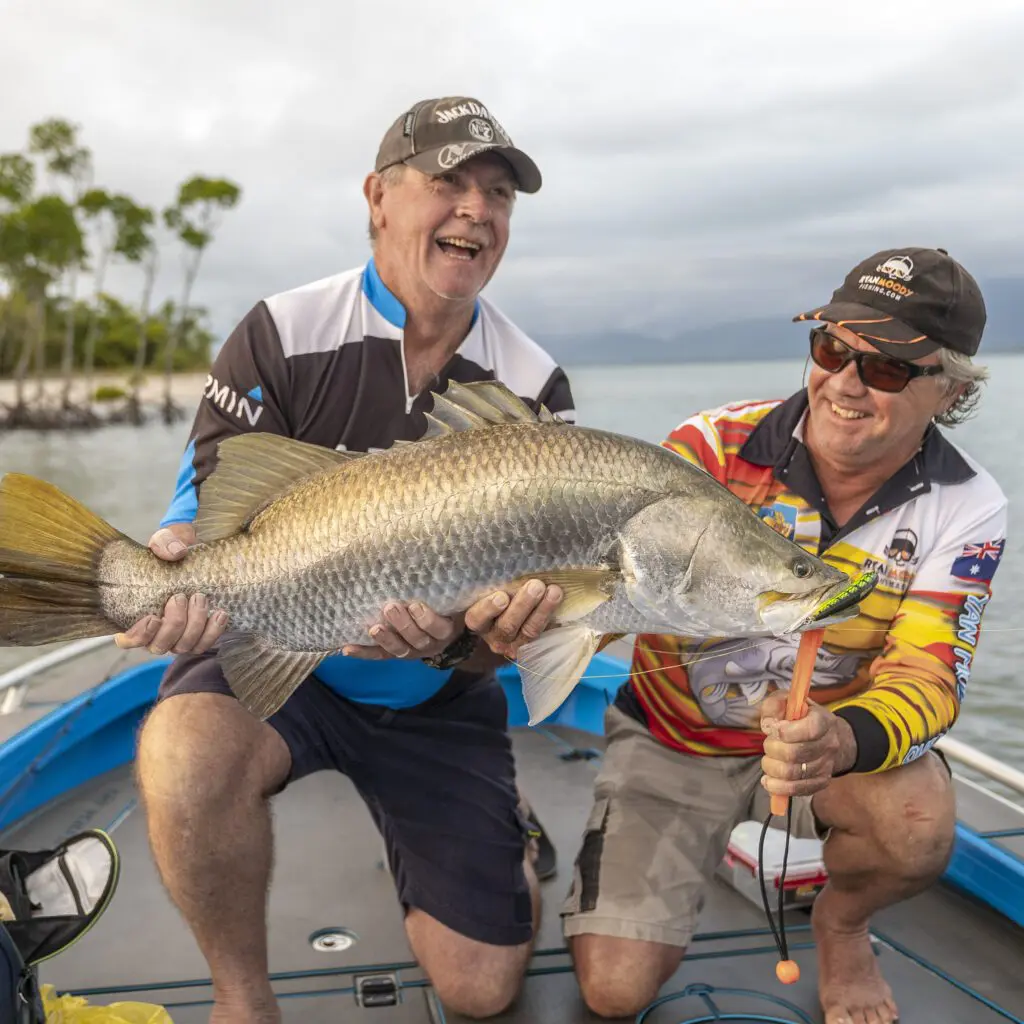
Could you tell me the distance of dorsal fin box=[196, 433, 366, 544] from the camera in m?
2.80

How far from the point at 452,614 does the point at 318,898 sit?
1625 millimetres

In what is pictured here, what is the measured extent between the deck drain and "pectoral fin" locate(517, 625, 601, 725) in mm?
1390

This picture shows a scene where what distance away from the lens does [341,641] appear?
2.74m

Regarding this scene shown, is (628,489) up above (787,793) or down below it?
above

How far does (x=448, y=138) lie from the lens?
338cm

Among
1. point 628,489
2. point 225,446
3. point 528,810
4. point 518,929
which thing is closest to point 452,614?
point 628,489

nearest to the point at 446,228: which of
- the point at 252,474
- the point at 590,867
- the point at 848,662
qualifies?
the point at 252,474

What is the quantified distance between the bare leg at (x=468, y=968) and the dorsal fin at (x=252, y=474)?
1517mm

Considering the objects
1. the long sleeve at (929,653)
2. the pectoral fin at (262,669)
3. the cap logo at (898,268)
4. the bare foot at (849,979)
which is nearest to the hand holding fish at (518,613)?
the pectoral fin at (262,669)

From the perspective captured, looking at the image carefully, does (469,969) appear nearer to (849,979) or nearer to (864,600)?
(849,979)

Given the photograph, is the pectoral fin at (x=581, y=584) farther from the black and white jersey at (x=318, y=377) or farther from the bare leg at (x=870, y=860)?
the bare leg at (x=870, y=860)

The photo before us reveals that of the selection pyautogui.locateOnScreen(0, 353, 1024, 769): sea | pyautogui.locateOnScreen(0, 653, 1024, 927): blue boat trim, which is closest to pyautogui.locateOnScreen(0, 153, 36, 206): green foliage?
pyautogui.locateOnScreen(0, 353, 1024, 769): sea

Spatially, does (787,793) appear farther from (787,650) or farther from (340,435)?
(340,435)

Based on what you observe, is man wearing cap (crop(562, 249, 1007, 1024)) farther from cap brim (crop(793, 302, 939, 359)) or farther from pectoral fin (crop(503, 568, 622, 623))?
pectoral fin (crop(503, 568, 622, 623))
